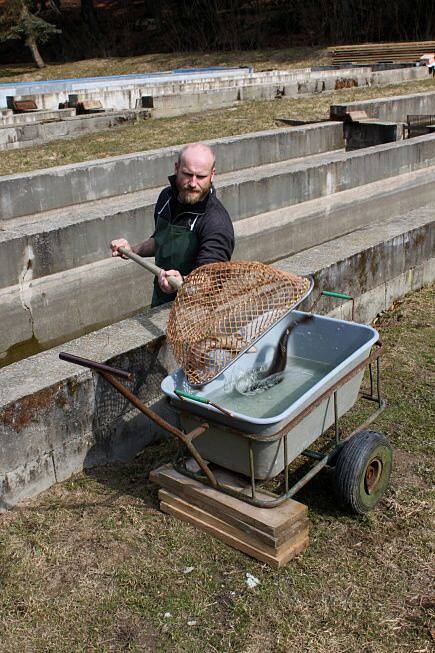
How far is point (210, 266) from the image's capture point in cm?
393

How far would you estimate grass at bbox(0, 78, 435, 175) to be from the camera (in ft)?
43.3

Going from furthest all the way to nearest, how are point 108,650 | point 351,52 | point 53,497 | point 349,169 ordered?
point 351,52 → point 349,169 → point 53,497 → point 108,650

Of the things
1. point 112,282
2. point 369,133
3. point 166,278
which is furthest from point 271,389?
point 369,133

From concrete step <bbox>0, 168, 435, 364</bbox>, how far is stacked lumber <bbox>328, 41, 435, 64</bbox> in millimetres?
19255

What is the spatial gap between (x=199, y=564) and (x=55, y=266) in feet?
15.7

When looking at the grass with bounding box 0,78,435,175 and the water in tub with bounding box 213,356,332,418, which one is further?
the grass with bounding box 0,78,435,175

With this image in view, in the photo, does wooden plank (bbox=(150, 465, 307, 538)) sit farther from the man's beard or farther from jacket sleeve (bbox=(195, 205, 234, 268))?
the man's beard

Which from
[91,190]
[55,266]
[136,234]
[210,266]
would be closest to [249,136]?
[91,190]

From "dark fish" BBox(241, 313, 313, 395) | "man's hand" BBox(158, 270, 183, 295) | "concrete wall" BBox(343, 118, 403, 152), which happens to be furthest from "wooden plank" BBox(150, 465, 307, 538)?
"concrete wall" BBox(343, 118, 403, 152)

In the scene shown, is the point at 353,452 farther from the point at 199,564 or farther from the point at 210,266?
the point at 210,266

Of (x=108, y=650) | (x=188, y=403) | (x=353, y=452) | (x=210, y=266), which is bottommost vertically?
(x=108, y=650)

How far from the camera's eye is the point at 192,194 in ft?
14.3

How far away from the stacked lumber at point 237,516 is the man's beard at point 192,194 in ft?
5.17

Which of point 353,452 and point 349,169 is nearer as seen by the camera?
point 353,452
